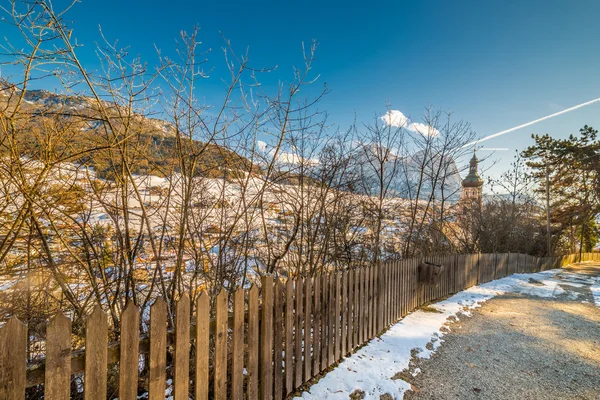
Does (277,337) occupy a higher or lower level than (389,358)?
higher

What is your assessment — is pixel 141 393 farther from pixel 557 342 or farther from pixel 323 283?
pixel 557 342

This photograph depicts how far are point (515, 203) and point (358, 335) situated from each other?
1768 cm

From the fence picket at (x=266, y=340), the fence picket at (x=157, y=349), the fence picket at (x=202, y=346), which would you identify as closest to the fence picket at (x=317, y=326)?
the fence picket at (x=266, y=340)

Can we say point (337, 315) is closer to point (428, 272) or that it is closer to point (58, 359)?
point (58, 359)

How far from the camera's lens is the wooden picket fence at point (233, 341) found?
1329mm

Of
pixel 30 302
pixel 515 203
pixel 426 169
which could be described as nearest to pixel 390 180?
pixel 426 169

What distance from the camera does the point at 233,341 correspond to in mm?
2154

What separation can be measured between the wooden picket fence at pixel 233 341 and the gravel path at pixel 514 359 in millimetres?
953

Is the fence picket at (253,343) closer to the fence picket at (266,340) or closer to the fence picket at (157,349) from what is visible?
the fence picket at (266,340)

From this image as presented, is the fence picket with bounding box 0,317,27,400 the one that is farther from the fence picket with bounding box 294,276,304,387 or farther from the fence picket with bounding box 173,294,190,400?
the fence picket with bounding box 294,276,304,387

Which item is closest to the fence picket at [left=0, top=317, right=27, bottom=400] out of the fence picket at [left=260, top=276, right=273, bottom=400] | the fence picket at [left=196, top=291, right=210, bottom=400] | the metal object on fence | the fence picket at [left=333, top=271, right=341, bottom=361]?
the fence picket at [left=196, top=291, right=210, bottom=400]

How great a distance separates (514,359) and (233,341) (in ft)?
12.4

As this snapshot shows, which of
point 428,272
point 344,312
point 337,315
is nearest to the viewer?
point 337,315

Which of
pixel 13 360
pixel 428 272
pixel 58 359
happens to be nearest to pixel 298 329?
pixel 58 359
